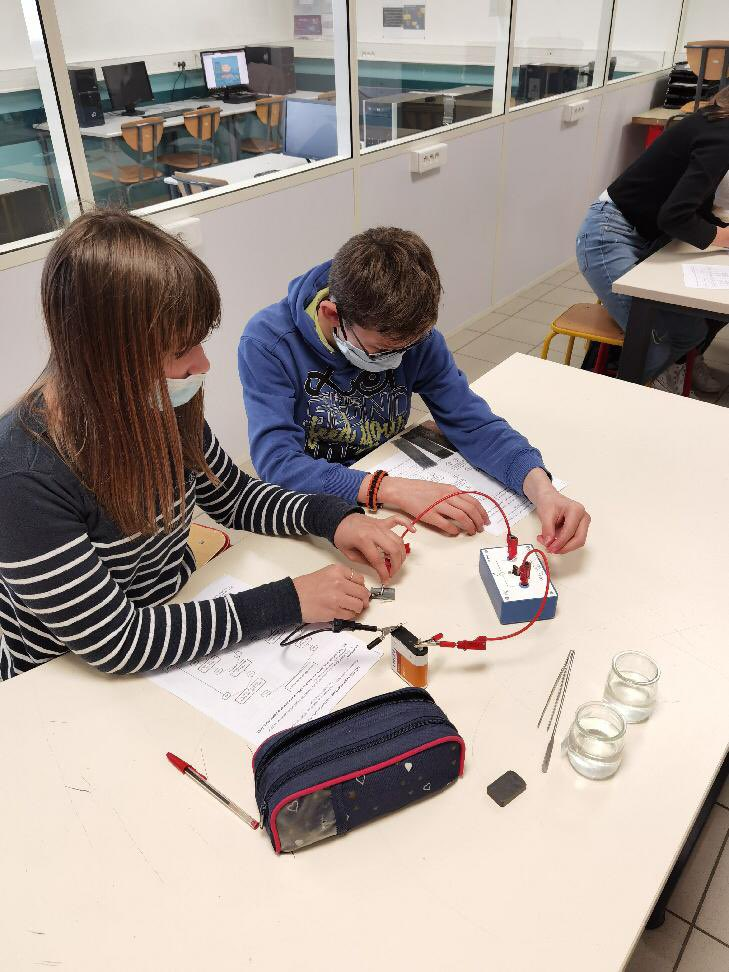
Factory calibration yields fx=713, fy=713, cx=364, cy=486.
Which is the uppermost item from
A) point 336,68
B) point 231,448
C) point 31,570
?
point 336,68

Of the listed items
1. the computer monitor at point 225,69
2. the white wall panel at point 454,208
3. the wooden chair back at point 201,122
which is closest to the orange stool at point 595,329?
the white wall panel at point 454,208

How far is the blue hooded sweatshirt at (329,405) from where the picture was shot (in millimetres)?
1416

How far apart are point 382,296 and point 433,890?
3.01 ft

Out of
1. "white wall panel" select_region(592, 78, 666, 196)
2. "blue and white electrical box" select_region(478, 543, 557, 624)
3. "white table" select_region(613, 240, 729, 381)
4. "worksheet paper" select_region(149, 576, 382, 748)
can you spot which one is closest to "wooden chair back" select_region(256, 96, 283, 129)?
"white wall panel" select_region(592, 78, 666, 196)

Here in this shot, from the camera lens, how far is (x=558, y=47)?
4219 mm

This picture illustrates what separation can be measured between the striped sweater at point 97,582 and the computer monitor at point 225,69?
6.16m

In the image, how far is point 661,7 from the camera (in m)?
5.09

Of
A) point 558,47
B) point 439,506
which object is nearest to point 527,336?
point 558,47

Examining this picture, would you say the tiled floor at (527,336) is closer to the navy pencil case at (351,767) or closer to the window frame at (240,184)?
the window frame at (240,184)

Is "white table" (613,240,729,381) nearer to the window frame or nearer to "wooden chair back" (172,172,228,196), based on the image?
the window frame

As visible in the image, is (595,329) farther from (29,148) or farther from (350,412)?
(29,148)

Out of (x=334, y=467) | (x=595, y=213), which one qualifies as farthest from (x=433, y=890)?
(x=595, y=213)

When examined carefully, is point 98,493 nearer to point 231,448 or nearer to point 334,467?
point 334,467

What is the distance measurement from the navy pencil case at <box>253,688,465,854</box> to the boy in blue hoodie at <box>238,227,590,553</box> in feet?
1.58
